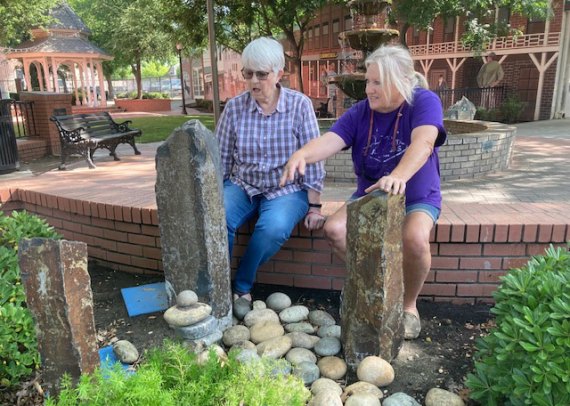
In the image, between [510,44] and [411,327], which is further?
[510,44]

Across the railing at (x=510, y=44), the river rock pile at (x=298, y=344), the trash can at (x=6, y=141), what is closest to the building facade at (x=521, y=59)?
the railing at (x=510, y=44)

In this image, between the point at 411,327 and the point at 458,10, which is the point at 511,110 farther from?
the point at 411,327

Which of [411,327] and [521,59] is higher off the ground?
[521,59]

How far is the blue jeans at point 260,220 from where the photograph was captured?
2613 mm

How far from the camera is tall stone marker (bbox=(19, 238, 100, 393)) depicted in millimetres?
1683

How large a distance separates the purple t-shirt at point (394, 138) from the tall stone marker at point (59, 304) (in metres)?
1.45

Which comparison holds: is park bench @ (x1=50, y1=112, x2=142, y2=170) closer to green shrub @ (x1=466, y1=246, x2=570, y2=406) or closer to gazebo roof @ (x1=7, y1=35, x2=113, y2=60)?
green shrub @ (x1=466, y1=246, x2=570, y2=406)

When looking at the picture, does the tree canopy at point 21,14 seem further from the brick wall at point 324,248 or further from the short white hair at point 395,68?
the short white hair at point 395,68

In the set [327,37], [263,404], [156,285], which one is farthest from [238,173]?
[327,37]

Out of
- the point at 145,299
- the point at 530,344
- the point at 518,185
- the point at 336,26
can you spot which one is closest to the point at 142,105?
the point at 336,26

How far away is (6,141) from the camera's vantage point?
6359mm

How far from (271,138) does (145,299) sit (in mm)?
1186

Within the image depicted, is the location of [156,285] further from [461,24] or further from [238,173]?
[461,24]

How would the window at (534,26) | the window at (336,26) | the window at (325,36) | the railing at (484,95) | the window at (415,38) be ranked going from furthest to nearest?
the window at (325,36)
the window at (336,26)
the window at (415,38)
the railing at (484,95)
the window at (534,26)
